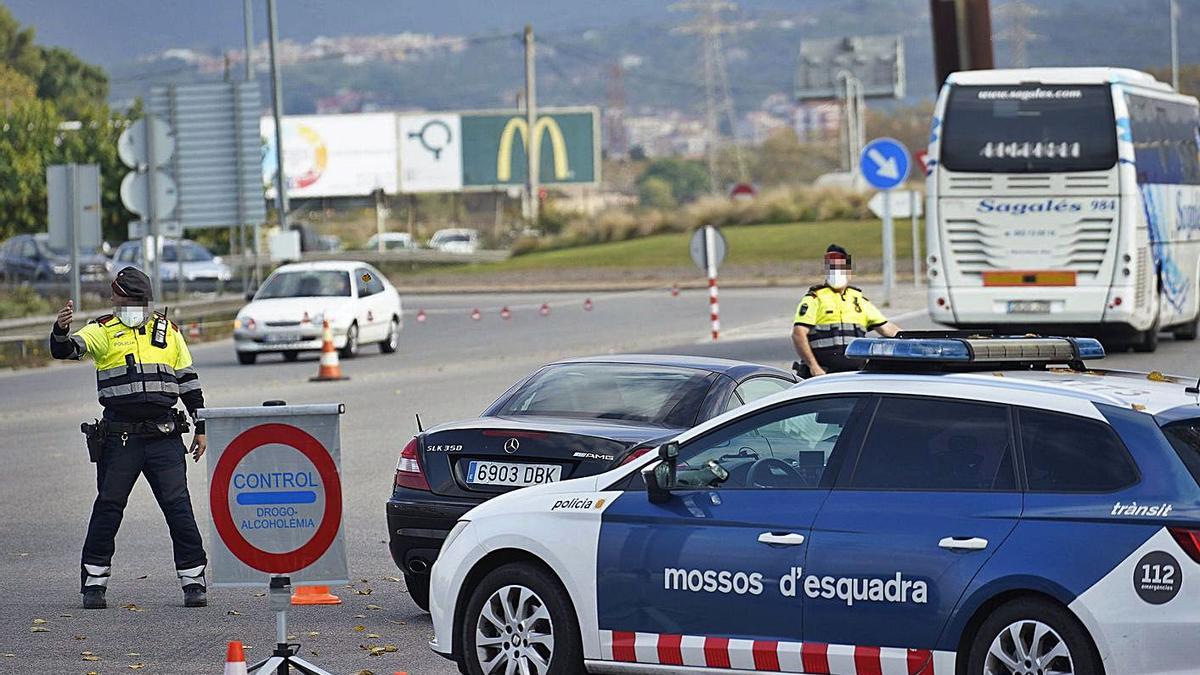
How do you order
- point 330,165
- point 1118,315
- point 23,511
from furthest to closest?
point 330,165 < point 1118,315 < point 23,511

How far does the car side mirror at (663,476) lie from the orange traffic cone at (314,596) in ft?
10.7

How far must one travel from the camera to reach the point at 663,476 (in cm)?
700

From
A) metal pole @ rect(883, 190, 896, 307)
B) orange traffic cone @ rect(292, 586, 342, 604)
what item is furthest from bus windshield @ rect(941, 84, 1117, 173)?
orange traffic cone @ rect(292, 586, 342, 604)

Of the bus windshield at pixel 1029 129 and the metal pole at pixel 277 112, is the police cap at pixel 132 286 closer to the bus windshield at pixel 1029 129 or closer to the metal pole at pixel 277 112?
the bus windshield at pixel 1029 129

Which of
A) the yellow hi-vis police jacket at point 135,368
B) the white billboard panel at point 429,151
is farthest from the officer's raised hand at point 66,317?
the white billboard panel at point 429,151

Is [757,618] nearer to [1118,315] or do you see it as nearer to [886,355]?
[886,355]

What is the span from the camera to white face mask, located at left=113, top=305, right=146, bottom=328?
388 inches

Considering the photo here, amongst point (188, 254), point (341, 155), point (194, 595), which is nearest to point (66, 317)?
point (194, 595)

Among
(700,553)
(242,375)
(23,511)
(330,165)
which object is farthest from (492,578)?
(330,165)

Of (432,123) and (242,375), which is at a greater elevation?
(432,123)

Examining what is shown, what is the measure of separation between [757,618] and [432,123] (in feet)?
368

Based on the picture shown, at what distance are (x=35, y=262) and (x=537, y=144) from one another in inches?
2637

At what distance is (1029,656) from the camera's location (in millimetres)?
6230

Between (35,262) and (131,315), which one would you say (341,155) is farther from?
(131,315)
